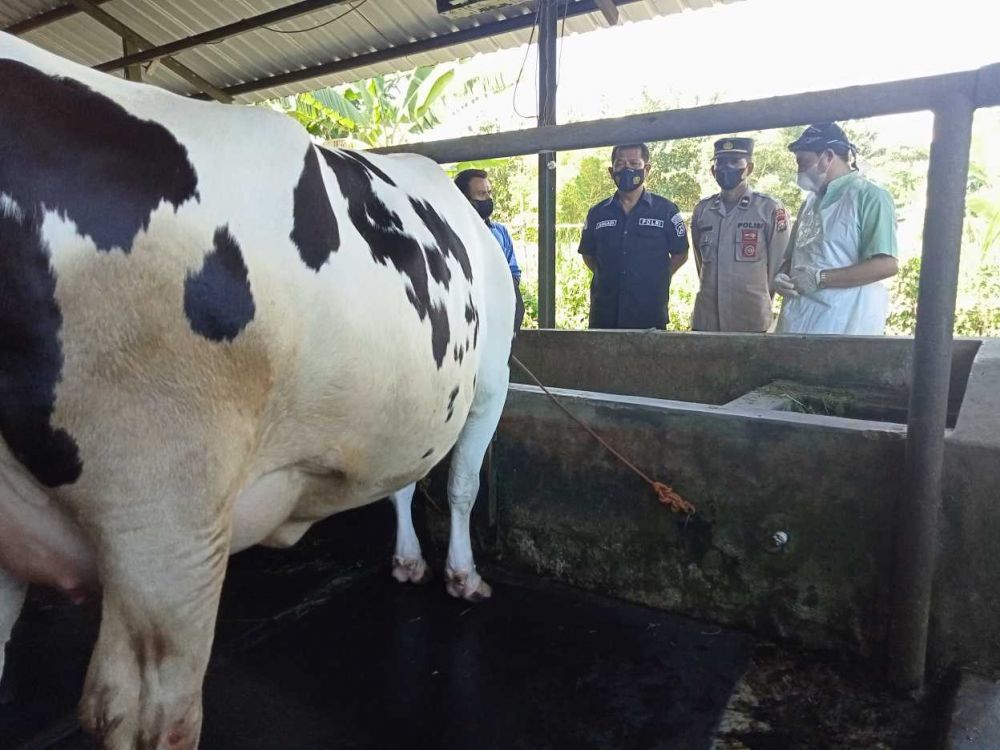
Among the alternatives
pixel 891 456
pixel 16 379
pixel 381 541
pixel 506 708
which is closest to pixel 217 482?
pixel 16 379

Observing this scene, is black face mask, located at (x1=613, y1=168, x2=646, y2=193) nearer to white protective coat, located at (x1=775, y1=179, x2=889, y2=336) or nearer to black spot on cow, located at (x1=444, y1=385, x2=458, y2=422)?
white protective coat, located at (x1=775, y1=179, x2=889, y2=336)

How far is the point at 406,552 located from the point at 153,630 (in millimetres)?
1745

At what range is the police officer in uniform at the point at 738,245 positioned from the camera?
4395 millimetres

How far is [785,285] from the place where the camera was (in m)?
3.96

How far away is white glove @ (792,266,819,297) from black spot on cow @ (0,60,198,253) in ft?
11.2

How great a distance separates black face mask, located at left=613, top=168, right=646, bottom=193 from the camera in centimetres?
445

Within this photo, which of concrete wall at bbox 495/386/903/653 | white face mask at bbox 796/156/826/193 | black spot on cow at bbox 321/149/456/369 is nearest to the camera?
black spot on cow at bbox 321/149/456/369

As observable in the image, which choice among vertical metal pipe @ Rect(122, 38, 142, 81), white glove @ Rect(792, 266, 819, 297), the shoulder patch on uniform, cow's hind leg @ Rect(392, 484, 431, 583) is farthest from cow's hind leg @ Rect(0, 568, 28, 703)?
vertical metal pipe @ Rect(122, 38, 142, 81)

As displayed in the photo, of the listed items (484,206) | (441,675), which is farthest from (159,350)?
(484,206)

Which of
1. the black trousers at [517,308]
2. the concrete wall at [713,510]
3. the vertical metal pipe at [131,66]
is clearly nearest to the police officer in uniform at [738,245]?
the black trousers at [517,308]

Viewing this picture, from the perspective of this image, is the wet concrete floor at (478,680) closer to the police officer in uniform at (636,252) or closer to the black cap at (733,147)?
the police officer in uniform at (636,252)

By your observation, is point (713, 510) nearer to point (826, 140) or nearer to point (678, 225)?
point (826, 140)

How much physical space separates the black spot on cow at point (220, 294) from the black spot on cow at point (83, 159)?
3.8 inches

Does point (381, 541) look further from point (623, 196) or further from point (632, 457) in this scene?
point (623, 196)
